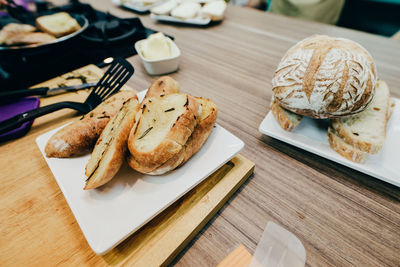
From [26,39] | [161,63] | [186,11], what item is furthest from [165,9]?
[26,39]

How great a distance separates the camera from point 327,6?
7.96 ft

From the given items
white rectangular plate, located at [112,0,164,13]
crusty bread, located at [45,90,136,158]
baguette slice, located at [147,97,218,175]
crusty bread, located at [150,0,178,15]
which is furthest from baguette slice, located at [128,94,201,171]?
white rectangular plate, located at [112,0,164,13]

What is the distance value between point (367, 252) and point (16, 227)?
3.01ft

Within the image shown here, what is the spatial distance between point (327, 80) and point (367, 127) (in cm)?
24

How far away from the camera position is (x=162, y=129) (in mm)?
562

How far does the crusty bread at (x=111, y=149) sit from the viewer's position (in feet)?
1.63

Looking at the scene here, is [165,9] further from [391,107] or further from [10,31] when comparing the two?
[391,107]

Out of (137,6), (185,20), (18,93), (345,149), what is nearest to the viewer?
(345,149)

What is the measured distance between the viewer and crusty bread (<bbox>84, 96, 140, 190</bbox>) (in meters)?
0.50

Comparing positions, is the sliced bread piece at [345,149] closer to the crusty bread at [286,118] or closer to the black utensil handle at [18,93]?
the crusty bread at [286,118]

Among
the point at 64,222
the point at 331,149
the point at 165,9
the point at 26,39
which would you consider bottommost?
the point at 64,222

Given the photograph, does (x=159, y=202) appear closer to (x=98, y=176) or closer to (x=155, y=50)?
(x=98, y=176)

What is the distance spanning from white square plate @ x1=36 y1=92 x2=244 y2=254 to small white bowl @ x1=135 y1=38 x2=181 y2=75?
0.66 meters

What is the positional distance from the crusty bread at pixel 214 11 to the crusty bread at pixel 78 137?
59.5 inches
